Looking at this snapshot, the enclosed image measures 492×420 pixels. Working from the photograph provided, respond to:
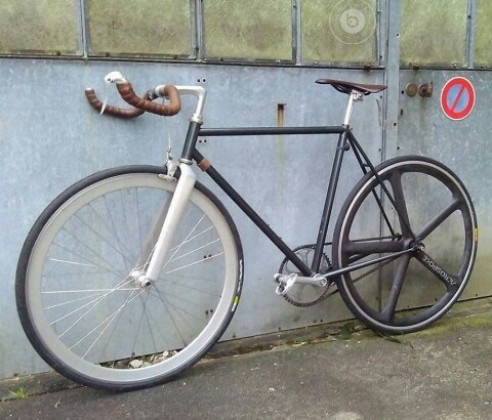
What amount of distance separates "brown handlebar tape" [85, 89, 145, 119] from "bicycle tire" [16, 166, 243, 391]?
1.07 ft

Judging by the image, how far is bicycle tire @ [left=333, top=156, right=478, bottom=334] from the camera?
2.72m

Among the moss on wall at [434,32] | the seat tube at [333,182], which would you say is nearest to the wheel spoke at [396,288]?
the seat tube at [333,182]

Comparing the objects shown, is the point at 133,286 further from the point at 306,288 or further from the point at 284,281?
the point at 306,288

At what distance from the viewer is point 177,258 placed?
2621mm

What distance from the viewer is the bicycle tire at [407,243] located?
2.72 m

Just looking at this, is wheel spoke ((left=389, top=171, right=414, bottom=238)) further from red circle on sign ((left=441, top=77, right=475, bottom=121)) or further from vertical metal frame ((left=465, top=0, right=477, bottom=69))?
vertical metal frame ((left=465, top=0, right=477, bottom=69))

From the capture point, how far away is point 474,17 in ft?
10.1

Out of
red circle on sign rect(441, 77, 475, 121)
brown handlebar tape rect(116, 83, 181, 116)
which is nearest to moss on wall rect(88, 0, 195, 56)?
brown handlebar tape rect(116, 83, 181, 116)

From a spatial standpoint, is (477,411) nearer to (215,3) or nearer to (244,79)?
Answer: (244,79)

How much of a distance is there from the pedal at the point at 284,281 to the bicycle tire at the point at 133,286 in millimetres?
221

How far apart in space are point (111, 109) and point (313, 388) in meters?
1.56

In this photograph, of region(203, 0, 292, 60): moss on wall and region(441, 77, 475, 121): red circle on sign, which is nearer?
region(203, 0, 292, 60): moss on wall

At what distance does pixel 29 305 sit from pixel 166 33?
136cm

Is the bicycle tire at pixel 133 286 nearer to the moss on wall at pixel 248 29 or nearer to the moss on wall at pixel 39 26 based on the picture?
the moss on wall at pixel 39 26
